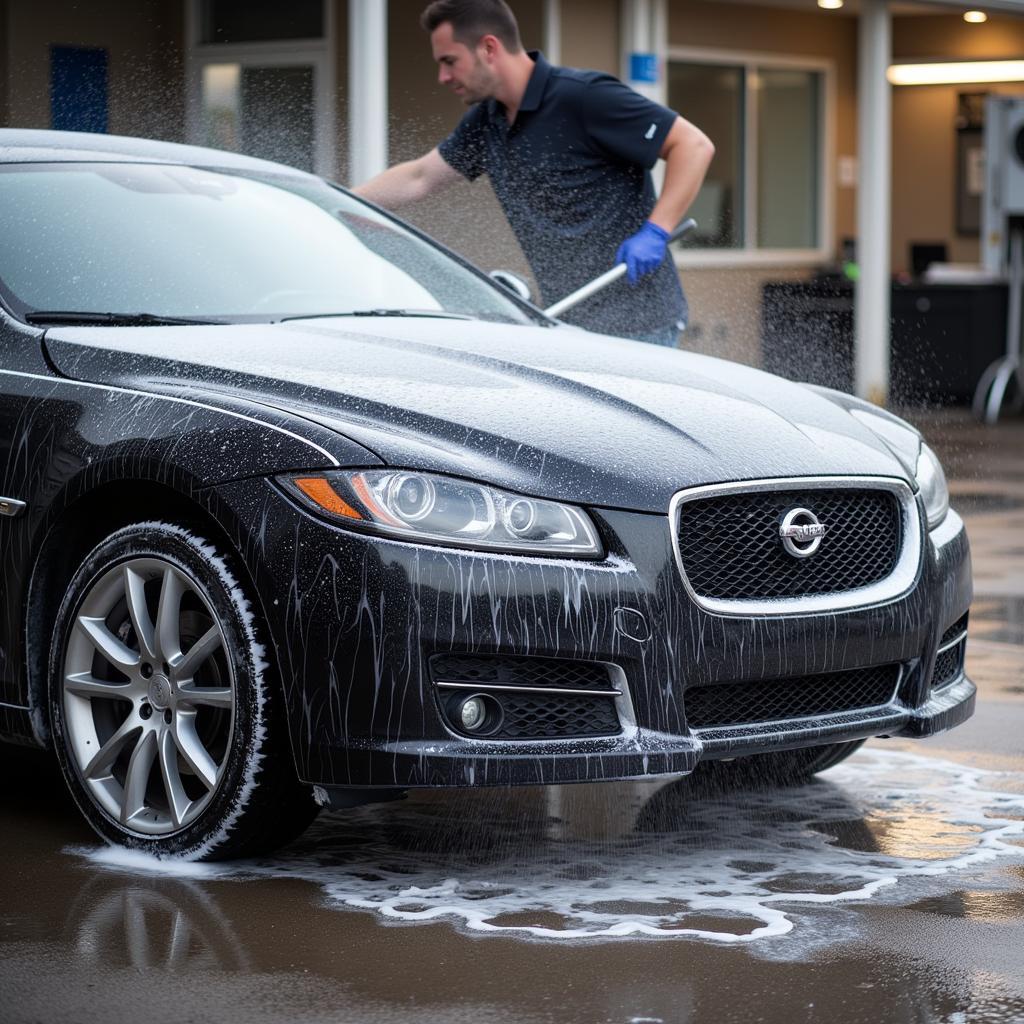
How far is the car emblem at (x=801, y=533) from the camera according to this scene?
4.37 metres

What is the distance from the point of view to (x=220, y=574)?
13.9ft

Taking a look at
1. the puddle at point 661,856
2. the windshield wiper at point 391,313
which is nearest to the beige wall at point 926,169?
the windshield wiper at point 391,313

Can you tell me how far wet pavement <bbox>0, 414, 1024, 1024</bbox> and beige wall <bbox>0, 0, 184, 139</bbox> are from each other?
11.0 meters

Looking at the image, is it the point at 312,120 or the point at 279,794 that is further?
the point at 312,120

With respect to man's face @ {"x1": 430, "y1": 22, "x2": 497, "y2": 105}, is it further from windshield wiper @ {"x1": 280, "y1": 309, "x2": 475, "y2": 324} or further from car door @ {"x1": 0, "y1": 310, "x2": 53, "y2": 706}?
car door @ {"x1": 0, "y1": 310, "x2": 53, "y2": 706}

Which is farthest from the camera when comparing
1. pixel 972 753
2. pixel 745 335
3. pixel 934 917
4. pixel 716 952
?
pixel 745 335

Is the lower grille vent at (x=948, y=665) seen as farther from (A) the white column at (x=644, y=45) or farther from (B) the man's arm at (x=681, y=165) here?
(A) the white column at (x=644, y=45)

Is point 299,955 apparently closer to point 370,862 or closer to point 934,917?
point 370,862

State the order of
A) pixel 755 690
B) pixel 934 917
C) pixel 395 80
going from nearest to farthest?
1. pixel 934 917
2. pixel 755 690
3. pixel 395 80

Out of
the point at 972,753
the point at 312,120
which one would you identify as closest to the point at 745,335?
the point at 312,120

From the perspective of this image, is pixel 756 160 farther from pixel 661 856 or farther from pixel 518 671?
pixel 518 671

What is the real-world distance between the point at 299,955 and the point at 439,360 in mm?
1446

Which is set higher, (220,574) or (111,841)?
(220,574)

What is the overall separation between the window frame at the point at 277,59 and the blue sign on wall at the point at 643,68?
7.23 ft
